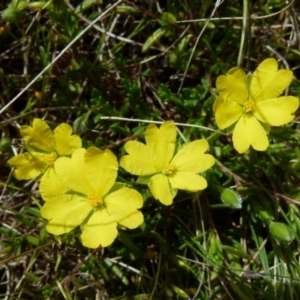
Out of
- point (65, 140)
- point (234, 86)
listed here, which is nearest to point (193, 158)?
point (234, 86)

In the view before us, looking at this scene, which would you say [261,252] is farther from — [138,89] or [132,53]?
[132,53]

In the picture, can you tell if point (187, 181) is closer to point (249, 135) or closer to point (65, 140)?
point (249, 135)

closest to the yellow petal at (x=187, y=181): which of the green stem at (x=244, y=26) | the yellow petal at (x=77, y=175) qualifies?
the yellow petal at (x=77, y=175)

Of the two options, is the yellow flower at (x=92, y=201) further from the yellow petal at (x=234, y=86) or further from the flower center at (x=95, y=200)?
the yellow petal at (x=234, y=86)

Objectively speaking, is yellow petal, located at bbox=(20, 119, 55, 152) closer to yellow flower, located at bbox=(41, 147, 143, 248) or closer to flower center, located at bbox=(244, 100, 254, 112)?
yellow flower, located at bbox=(41, 147, 143, 248)

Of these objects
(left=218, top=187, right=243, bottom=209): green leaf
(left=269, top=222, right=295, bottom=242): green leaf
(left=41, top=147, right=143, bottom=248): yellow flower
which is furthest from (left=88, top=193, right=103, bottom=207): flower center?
(left=269, top=222, right=295, bottom=242): green leaf

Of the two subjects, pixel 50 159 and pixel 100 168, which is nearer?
pixel 100 168
